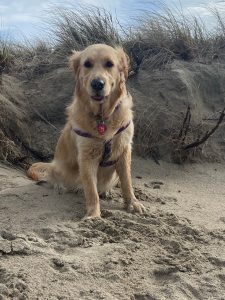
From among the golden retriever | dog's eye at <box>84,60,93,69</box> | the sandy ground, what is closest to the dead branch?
the sandy ground

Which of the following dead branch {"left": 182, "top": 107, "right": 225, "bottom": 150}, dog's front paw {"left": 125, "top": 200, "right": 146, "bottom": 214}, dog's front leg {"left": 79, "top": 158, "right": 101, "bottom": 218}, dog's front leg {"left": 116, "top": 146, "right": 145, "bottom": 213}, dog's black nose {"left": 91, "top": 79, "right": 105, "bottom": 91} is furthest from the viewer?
dead branch {"left": 182, "top": 107, "right": 225, "bottom": 150}

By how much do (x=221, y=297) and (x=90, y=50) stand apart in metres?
2.74

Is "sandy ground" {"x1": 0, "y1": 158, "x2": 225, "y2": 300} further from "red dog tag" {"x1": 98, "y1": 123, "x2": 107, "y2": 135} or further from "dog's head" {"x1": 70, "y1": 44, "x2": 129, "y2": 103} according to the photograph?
"dog's head" {"x1": 70, "y1": 44, "x2": 129, "y2": 103}

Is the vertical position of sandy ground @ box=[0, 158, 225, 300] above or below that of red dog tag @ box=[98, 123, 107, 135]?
below

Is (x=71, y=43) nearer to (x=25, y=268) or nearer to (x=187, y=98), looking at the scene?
(x=187, y=98)

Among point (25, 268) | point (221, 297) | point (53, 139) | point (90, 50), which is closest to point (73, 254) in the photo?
point (25, 268)

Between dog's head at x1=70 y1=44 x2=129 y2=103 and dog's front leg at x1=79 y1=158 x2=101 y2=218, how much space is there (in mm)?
654

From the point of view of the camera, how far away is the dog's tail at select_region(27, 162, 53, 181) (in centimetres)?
565

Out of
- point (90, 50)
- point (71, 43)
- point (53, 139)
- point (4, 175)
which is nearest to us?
point (90, 50)

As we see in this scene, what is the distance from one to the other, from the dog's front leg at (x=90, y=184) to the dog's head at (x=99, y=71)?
654 millimetres

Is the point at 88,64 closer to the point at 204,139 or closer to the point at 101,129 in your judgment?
the point at 101,129

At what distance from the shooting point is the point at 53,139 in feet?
23.0

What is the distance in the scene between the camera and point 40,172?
580 cm

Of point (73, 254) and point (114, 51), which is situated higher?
point (114, 51)
